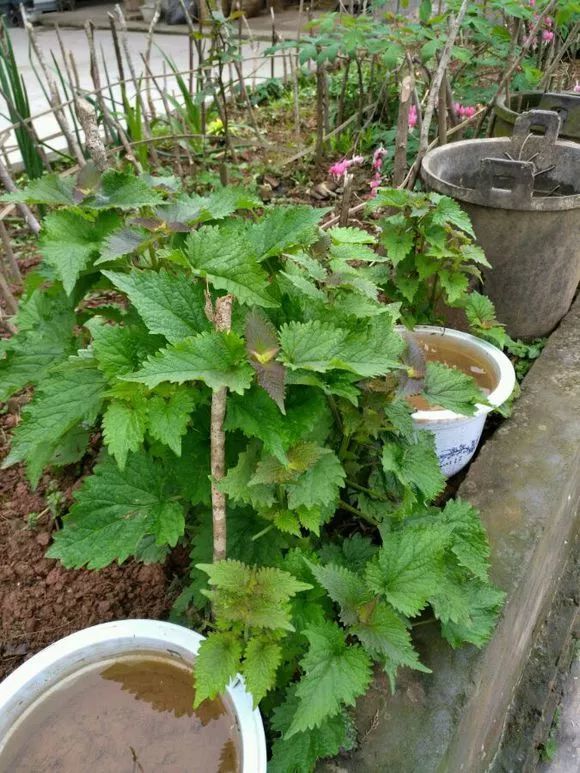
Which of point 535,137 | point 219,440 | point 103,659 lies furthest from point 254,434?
point 535,137

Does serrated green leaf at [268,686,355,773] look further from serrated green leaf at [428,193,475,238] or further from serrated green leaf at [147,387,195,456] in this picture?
serrated green leaf at [428,193,475,238]

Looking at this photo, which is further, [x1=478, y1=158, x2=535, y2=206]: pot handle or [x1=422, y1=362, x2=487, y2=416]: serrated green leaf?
[x1=478, y1=158, x2=535, y2=206]: pot handle

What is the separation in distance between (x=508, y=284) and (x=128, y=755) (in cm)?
194

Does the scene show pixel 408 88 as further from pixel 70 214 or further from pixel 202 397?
pixel 202 397

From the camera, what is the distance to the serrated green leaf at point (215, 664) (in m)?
0.98

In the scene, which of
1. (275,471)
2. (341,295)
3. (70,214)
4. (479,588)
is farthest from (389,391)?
(70,214)

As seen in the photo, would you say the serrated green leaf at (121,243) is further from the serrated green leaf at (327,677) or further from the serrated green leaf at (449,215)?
the serrated green leaf at (449,215)

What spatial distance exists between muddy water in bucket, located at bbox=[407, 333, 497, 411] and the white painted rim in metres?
0.02

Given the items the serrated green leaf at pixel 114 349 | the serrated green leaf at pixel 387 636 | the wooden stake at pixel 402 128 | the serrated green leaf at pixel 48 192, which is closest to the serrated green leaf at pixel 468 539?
the serrated green leaf at pixel 387 636

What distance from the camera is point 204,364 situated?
0.99 metres

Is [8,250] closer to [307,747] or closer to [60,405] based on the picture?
[60,405]

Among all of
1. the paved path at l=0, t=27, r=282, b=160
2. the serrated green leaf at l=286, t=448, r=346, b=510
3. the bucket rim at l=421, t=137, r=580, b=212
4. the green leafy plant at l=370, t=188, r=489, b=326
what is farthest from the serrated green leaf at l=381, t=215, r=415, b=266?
the paved path at l=0, t=27, r=282, b=160

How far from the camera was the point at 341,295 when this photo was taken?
4.44 ft

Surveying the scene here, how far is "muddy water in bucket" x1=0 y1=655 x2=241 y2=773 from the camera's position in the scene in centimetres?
112
